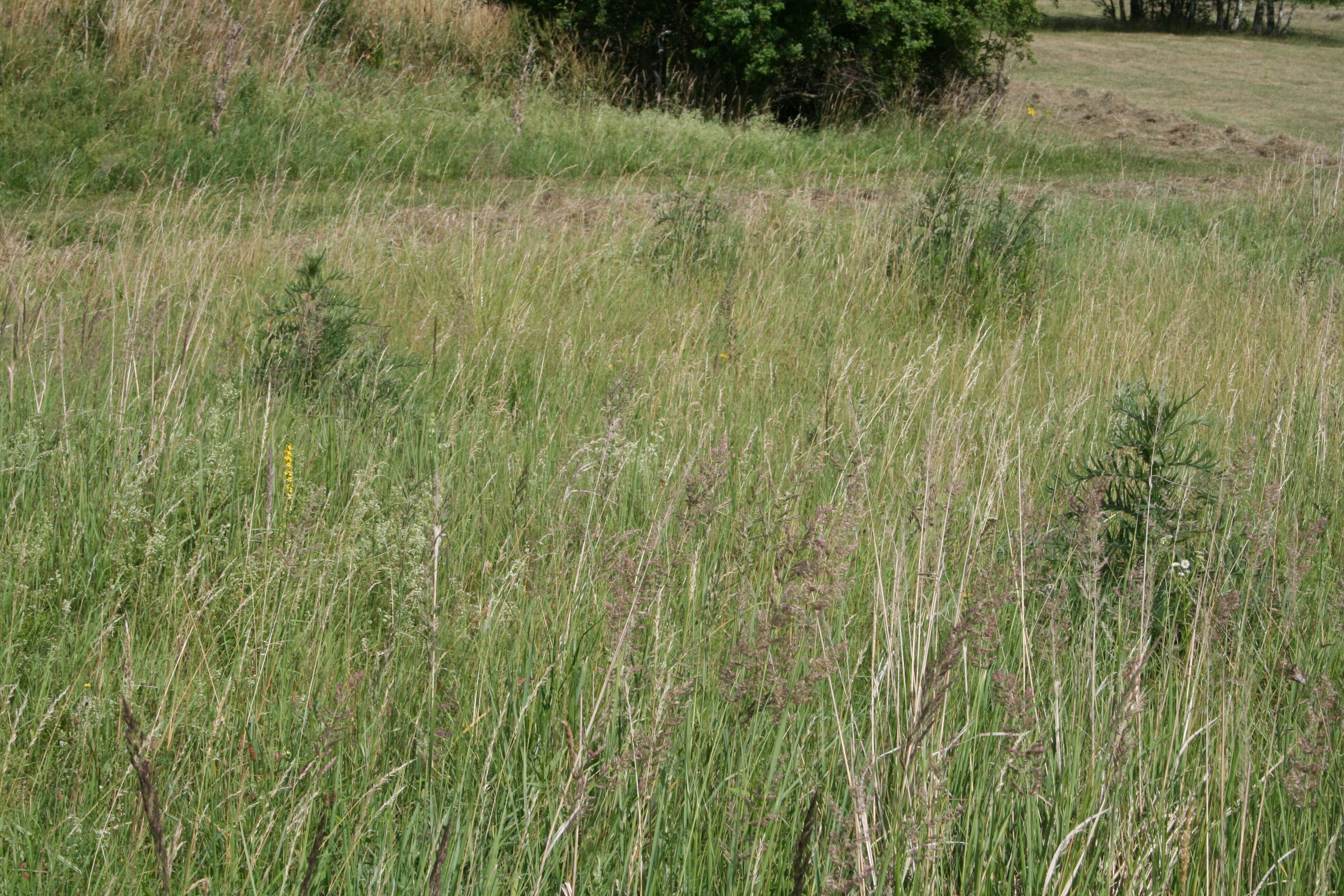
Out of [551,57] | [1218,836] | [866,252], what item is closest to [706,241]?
[866,252]

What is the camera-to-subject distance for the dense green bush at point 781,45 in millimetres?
11875

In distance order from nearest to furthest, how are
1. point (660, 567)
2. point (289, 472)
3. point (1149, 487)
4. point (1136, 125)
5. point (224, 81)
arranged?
point (660, 567)
point (1149, 487)
point (289, 472)
point (224, 81)
point (1136, 125)

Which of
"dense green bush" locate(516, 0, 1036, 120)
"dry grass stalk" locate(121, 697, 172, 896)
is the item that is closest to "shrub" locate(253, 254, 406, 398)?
"dry grass stalk" locate(121, 697, 172, 896)

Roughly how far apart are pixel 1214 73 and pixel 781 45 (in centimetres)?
1732

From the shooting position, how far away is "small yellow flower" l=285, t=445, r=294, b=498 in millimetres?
2893

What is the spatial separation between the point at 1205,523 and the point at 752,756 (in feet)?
5.03

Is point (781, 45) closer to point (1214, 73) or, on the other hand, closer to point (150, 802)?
point (150, 802)

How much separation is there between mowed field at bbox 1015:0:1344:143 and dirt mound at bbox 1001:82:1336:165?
24.9 inches

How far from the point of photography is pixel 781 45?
12.0 metres

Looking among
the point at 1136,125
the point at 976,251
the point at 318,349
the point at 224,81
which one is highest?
the point at 224,81

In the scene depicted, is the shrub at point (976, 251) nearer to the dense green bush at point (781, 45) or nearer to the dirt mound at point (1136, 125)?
the dense green bush at point (781, 45)

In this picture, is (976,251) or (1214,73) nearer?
(976,251)

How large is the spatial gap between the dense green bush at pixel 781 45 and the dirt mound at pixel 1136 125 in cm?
151

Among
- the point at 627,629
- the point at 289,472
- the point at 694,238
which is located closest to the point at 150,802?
the point at 627,629
